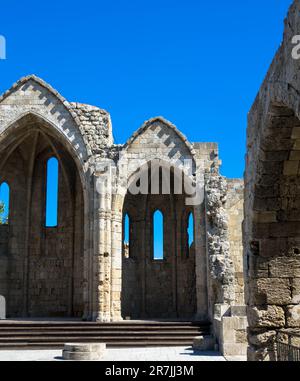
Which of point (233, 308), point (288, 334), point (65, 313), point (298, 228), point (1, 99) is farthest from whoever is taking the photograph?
point (65, 313)

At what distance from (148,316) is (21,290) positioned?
16.3ft

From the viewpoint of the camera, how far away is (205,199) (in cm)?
1828

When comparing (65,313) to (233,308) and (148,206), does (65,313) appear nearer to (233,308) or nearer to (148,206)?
(148,206)

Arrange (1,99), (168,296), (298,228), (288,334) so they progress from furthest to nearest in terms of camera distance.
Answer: (168,296) → (1,99) → (298,228) → (288,334)

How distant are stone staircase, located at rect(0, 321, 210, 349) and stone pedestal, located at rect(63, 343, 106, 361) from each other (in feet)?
8.63

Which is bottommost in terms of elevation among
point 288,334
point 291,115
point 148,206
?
point 288,334

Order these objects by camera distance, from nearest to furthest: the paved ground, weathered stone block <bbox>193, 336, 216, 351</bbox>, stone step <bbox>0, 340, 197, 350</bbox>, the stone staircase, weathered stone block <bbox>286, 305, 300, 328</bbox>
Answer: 1. weathered stone block <bbox>286, 305, 300, 328</bbox>
2. the paved ground
3. weathered stone block <bbox>193, 336, 216, 351</bbox>
4. stone step <bbox>0, 340, 197, 350</bbox>
5. the stone staircase

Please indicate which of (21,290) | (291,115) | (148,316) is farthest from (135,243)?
(291,115)

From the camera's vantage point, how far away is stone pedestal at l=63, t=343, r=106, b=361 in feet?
40.9

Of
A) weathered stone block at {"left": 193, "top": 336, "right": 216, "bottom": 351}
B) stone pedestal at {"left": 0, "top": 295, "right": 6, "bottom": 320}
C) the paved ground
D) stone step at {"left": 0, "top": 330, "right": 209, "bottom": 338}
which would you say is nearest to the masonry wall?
stone step at {"left": 0, "top": 330, "right": 209, "bottom": 338}

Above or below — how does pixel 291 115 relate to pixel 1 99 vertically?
below

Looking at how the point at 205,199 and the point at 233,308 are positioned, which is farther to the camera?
the point at 205,199

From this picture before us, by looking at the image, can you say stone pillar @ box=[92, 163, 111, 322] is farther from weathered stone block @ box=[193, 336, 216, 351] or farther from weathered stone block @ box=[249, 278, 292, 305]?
weathered stone block @ box=[249, 278, 292, 305]

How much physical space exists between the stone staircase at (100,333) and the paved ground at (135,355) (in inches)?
27.2
